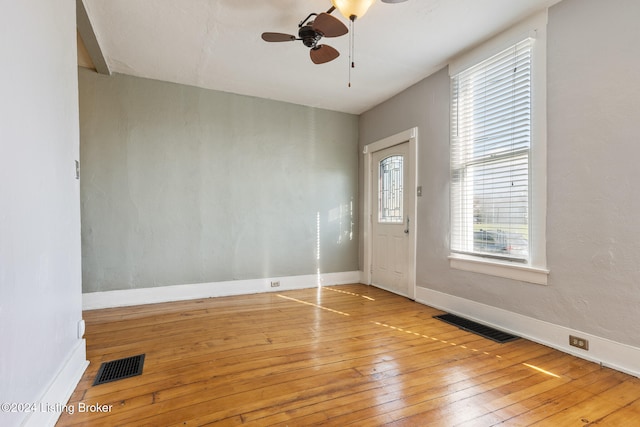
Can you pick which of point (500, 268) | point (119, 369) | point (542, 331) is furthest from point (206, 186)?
point (542, 331)

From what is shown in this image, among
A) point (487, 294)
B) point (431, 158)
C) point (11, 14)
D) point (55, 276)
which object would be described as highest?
point (11, 14)

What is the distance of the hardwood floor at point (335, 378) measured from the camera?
66.6 inches

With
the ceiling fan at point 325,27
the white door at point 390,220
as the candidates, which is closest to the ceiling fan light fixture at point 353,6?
the ceiling fan at point 325,27

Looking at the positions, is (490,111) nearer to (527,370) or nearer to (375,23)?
(375,23)

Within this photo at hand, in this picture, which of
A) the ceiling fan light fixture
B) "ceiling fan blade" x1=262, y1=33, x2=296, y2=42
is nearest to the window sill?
the ceiling fan light fixture

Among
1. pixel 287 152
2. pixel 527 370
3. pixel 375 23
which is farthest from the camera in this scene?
pixel 287 152

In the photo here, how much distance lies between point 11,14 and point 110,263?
3.10m

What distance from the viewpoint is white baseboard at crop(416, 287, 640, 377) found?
84.5 inches

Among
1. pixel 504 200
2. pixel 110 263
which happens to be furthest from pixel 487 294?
pixel 110 263

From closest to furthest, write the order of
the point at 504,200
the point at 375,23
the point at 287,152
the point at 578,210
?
1. the point at 578,210
2. the point at 375,23
3. the point at 504,200
4. the point at 287,152

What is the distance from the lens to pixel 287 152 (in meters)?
4.75

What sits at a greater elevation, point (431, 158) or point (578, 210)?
point (431, 158)

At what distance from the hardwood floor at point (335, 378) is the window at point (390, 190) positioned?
5.51ft

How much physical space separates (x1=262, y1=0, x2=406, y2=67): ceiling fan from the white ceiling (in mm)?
258
